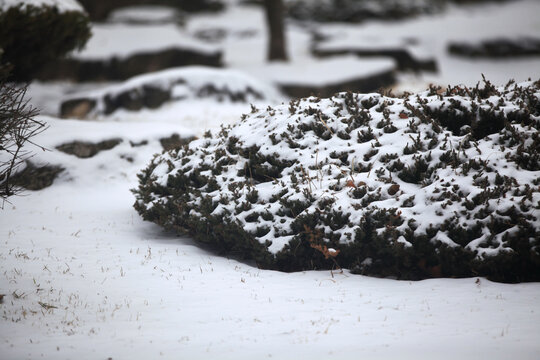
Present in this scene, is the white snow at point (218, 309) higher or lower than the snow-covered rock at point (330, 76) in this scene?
lower

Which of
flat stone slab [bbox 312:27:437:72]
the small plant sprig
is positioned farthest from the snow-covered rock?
the small plant sprig

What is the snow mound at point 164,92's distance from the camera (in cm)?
1270

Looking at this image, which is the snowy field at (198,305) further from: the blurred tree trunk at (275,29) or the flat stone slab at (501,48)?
the flat stone slab at (501,48)

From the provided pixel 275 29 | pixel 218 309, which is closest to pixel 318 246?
pixel 218 309

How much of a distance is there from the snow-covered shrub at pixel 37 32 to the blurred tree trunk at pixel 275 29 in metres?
8.17

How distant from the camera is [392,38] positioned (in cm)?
2302

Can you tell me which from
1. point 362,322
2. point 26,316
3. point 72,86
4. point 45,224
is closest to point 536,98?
point 362,322

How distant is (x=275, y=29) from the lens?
1744cm

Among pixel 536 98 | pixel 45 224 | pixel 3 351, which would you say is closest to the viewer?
pixel 3 351

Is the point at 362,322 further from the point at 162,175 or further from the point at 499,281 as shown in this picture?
the point at 162,175

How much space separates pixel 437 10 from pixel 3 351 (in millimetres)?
30924

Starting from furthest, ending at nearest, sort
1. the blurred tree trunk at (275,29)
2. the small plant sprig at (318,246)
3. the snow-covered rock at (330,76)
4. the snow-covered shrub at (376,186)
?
1. the blurred tree trunk at (275,29)
2. the snow-covered rock at (330,76)
3. the small plant sprig at (318,246)
4. the snow-covered shrub at (376,186)

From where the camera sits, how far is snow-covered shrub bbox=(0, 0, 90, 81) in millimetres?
8695

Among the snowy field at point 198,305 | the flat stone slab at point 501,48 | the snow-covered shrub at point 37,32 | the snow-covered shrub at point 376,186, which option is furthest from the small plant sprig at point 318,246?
the flat stone slab at point 501,48
